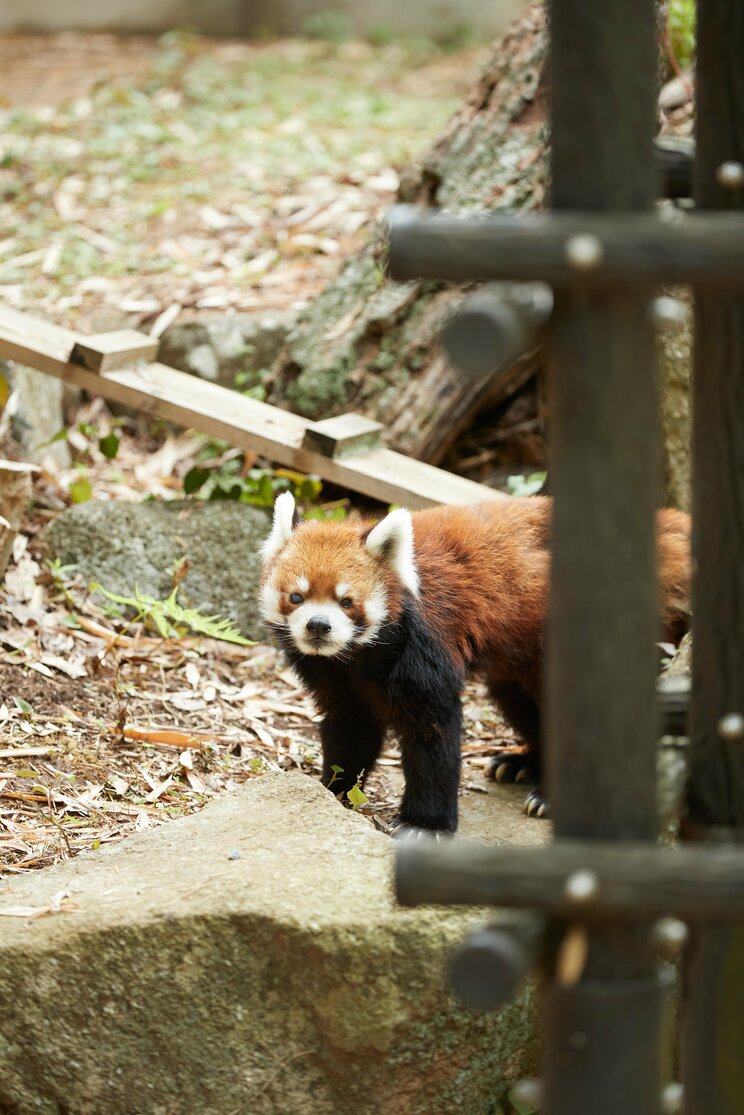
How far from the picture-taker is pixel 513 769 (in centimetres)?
478

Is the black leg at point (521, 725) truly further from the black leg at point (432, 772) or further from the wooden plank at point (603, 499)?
the wooden plank at point (603, 499)

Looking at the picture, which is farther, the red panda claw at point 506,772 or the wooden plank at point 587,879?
the red panda claw at point 506,772

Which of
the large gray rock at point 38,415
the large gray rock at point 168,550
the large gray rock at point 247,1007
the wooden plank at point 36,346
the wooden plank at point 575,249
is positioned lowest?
the large gray rock at point 247,1007

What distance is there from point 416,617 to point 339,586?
276 millimetres

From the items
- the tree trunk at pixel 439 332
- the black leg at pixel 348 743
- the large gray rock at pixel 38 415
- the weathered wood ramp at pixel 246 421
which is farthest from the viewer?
the tree trunk at pixel 439 332

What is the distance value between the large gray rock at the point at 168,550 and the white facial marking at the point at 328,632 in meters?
1.58

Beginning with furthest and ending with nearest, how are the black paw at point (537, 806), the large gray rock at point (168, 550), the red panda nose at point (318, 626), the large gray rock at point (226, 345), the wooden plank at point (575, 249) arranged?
the large gray rock at point (226, 345), the large gray rock at point (168, 550), the black paw at point (537, 806), the red panda nose at point (318, 626), the wooden plank at point (575, 249)

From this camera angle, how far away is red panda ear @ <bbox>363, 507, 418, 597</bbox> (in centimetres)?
417

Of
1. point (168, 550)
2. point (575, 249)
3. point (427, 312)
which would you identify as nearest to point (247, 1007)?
point (575, 249)

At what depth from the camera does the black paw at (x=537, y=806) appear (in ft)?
14.0

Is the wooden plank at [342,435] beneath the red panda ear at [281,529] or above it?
above

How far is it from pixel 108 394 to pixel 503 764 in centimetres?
262

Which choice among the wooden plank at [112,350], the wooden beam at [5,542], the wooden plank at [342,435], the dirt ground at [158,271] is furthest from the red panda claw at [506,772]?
the wooden plank at [112,350]

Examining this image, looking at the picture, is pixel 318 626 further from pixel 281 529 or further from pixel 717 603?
pixel 717 603
